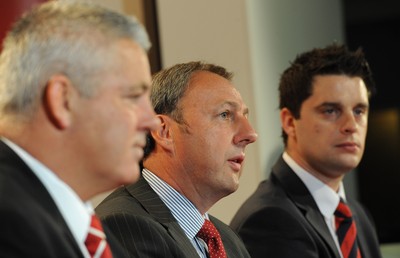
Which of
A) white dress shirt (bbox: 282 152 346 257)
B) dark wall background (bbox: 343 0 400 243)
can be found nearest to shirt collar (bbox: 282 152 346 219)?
white dress shirt (bbox: 282 152 346 257)

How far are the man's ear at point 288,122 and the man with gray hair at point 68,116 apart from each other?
1.58 meters

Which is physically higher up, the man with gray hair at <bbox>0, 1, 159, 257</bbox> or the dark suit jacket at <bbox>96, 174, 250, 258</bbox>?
the man with gray hair at <bbox>0, 1, 159, 257</bbox>

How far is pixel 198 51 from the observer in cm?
282

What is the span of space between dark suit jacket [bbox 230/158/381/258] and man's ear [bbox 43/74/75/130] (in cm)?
134

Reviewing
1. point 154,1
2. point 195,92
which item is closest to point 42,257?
point 195,92

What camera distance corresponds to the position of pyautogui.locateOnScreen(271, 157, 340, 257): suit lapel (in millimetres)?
2578

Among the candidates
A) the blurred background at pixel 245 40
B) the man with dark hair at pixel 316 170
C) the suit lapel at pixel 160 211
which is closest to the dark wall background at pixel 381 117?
the blurred background at pixel 245 40

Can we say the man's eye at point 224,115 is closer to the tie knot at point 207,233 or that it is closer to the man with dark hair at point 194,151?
the man with dark hair at point 194,151

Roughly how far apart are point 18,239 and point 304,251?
1.44 m

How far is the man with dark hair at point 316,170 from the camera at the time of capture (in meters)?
2.51

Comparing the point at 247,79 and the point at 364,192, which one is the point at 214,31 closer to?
the point at 247,79

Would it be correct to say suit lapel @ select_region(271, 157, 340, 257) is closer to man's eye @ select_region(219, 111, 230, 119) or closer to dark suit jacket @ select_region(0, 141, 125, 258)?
man's eye @ select_region(219, 111, 230, 119)

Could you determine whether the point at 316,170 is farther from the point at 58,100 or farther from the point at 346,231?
the point at 58,100

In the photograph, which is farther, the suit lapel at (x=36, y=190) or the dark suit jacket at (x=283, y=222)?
the dark suit jacket at (x=283, y=222)
